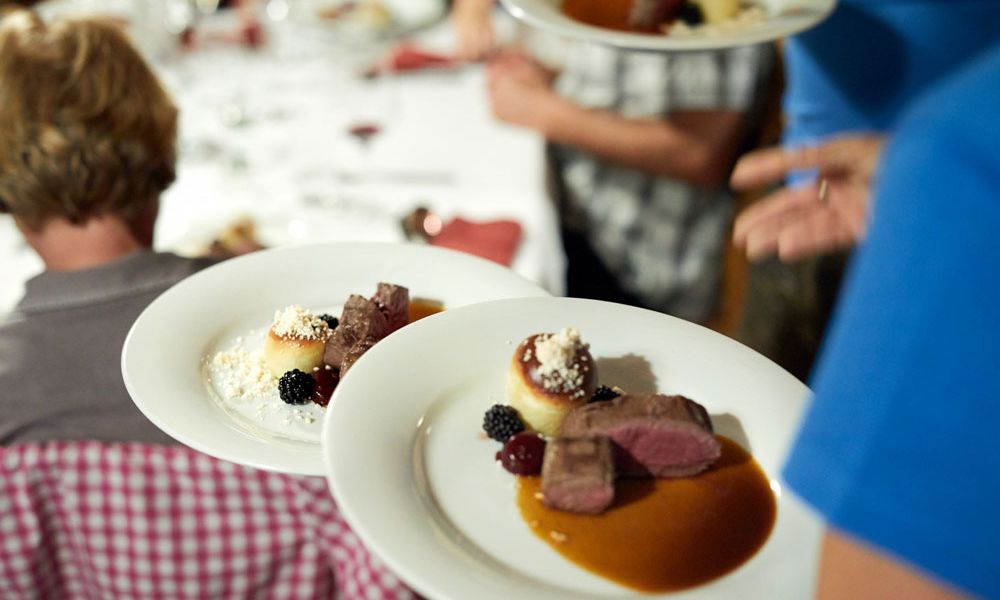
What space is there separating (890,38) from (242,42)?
7.32ft

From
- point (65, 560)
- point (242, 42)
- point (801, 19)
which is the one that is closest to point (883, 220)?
point (801, 19)

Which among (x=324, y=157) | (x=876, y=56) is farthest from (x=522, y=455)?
(x=324, y=157)

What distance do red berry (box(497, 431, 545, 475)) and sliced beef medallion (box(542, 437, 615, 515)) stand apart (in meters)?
0.02

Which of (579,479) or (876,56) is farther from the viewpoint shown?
(876,56)

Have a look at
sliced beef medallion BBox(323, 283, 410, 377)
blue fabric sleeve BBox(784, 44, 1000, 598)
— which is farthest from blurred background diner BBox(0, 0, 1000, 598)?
sliced beef medallion BBox(323, 283, 410, 377)

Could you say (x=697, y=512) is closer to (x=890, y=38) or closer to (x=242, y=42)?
(x=890, y=38)

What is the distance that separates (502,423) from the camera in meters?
0.97

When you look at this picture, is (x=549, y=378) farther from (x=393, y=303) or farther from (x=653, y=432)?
(x=393, y=303)

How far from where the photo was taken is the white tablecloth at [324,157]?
2178 millimetres

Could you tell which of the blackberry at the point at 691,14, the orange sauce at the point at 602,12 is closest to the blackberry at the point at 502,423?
the orange sauce at the point at 602,12

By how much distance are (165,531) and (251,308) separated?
0.38m

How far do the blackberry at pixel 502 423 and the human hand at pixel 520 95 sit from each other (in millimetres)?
1670

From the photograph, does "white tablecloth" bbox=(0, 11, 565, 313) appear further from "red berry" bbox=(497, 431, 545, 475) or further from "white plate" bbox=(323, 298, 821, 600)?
"red berry" bbox=(497, 431, 545, 475)

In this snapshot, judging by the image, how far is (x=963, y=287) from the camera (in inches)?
20.5
